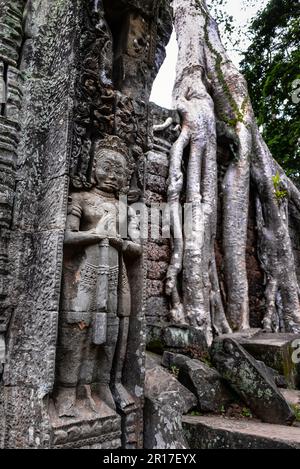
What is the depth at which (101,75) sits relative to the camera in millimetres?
2592

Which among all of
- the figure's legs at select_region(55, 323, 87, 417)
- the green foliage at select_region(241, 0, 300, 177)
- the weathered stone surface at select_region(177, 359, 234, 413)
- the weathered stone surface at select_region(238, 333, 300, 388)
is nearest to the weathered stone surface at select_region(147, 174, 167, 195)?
the weathered stone surface at select_region(238, 333, 300, 388)

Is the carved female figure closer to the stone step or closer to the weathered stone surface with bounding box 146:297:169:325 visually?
the stone step

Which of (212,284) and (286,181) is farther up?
(286,181)

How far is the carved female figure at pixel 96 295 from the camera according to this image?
220 cm

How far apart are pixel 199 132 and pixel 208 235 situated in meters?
1.76

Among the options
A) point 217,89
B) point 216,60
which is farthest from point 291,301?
point 216,60

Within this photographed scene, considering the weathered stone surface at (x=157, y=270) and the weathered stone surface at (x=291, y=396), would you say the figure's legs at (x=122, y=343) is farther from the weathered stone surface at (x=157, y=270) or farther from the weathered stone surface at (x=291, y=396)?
the weathered stone surface at (x=157, y=270)

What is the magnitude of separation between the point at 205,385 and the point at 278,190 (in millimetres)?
5149

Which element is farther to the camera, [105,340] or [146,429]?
[146,429]

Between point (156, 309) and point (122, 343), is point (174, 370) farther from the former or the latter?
point (156, 309)

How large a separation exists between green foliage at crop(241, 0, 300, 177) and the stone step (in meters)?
8.11

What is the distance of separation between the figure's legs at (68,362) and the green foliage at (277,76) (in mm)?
8640

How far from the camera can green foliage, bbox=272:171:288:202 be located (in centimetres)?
726

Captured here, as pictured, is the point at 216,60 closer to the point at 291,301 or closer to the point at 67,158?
the point at 291,301
